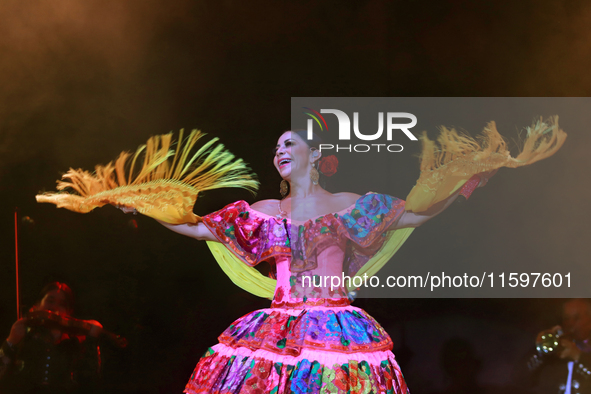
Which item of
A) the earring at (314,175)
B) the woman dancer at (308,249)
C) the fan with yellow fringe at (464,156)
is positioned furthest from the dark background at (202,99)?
the earring at (314,175)

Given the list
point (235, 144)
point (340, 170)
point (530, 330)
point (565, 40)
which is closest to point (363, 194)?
point (340, 170)

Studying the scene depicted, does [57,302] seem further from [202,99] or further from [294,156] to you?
[294,156]

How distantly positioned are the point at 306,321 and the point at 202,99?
159 centimetres

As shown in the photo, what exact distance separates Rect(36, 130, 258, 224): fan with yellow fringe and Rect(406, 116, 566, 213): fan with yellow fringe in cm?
103

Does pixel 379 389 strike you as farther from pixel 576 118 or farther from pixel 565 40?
pixel 565 40

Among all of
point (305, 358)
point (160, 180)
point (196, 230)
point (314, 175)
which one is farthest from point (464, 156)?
point (160, 180)

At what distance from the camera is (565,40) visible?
3.38 m

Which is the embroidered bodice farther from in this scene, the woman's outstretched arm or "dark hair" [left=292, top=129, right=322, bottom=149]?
"dark hair" [left=292, top=129, right=322, bottom=149]

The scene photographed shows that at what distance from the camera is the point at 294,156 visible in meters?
2.98

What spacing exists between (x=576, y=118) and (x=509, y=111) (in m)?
0.41

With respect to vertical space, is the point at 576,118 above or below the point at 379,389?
above

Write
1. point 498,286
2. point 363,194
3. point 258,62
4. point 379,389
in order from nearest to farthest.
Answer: point 379,389 → point 363,194 → point 498,286 → point 258,62

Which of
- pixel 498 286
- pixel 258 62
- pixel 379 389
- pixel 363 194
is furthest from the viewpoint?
pixel 258 62

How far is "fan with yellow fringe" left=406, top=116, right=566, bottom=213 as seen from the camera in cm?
290
